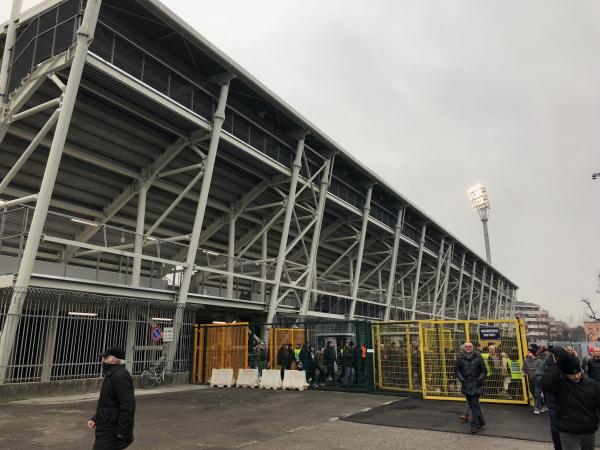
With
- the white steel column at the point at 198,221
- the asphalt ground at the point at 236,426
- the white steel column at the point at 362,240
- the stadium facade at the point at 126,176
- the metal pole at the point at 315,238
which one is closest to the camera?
the asphalt ground at the point at 236,426

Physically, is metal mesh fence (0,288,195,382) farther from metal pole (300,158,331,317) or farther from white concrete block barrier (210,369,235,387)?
metal pole (300,158,331,317)

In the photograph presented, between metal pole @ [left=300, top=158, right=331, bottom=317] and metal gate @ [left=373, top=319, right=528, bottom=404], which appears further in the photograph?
metal pole @ [left=300, top=158, right=331, bottom=317]

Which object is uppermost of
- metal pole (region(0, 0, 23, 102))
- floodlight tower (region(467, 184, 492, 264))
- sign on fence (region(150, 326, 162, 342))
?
floodlight tower (region(467, 184, 492, 264))

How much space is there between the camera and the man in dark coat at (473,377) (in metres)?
8.62

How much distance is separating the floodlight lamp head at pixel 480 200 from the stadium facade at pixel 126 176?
5863cm

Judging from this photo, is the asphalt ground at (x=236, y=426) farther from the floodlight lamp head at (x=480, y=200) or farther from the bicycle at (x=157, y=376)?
the floodlight lamp head at (x=480, y=200)

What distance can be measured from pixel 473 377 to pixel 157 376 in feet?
36.3

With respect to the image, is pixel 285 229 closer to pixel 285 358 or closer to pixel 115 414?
pixel 285 358

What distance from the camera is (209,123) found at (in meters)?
17.4

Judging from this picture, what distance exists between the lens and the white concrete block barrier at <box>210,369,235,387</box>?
53.6 ft

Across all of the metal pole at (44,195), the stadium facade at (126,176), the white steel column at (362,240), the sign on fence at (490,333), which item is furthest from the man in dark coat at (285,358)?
the white steel column at (362,240)

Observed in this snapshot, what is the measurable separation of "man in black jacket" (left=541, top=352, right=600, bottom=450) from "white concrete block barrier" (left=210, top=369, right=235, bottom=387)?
527 inches

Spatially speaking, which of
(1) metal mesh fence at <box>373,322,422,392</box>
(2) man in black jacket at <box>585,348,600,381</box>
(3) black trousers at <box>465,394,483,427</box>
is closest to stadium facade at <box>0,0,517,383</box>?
(1) metal mesh fence at <box>373,322,422,392</box>

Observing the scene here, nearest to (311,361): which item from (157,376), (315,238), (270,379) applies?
(270,379)
